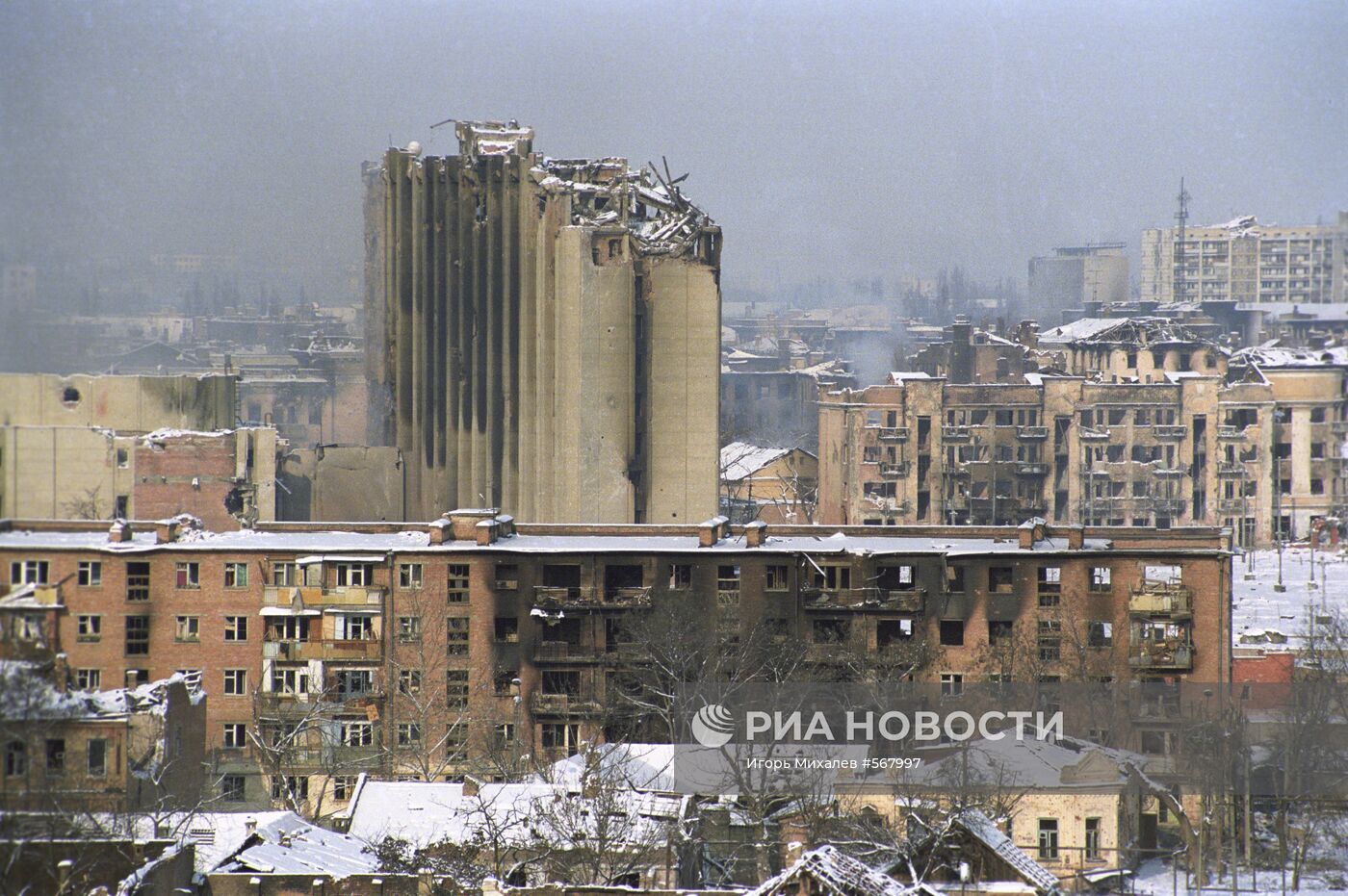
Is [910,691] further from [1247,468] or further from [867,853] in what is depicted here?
[1247,468]

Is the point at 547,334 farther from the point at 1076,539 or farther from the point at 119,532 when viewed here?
the point at 119,532

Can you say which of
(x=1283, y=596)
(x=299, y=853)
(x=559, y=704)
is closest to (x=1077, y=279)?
(x=1283, y=596)

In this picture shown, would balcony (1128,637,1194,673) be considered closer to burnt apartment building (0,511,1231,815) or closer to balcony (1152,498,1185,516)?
burnt apartment building (0,511,1231,815)

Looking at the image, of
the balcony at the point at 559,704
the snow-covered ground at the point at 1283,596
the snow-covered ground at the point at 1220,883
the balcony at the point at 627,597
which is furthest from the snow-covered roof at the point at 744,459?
the snow-covered ground at the point at 1220,883

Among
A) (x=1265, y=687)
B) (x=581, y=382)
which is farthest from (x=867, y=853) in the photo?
(x=581, y=382)

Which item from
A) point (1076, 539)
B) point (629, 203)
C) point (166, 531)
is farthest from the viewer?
point (629, 203)

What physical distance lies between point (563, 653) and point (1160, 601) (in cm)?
387

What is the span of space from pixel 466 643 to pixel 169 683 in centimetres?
284

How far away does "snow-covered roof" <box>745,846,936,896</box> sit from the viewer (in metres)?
8.89

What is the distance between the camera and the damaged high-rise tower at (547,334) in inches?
760

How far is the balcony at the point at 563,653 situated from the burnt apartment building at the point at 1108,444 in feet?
35.1

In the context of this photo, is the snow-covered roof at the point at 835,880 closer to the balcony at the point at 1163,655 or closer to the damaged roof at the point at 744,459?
the balcony at the point at 1163,655

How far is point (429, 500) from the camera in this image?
66.8ft

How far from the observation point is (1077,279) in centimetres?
3241
